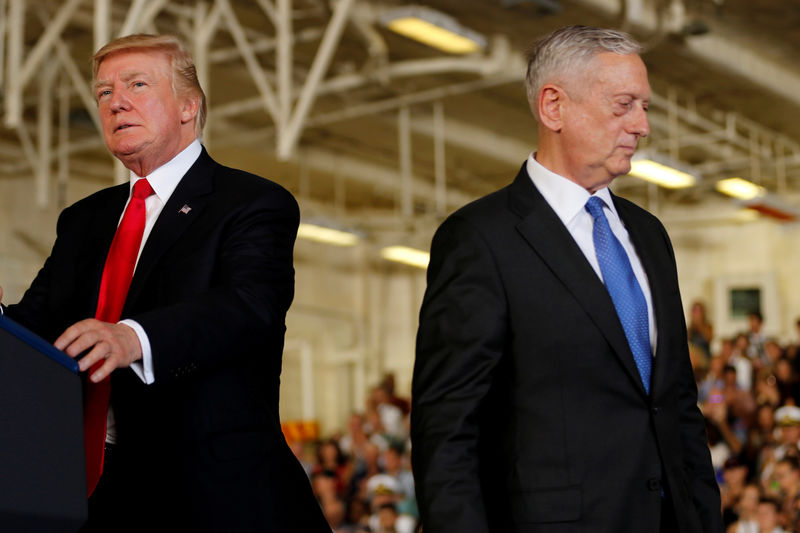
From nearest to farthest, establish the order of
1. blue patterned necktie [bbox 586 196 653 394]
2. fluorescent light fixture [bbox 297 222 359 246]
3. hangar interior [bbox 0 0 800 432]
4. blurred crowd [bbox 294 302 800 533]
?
blue patterned necktie [bbox 586 196 653 394] < blurred crowd [bbox 294 302 800 533] < hangar interior [bbox 0 0 800 432] < fluorescent light fixture [bbox 297 222 359 246]

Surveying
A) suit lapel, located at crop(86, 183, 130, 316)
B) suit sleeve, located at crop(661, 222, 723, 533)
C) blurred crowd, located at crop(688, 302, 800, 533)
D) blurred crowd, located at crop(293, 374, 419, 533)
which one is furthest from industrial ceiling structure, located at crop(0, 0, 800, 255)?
suit sleeve, located at crop(661, 222, 723, 533)

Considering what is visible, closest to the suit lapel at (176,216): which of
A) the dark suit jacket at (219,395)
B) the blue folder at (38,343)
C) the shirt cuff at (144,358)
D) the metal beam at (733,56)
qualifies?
the dark suit jacket at (219,395)

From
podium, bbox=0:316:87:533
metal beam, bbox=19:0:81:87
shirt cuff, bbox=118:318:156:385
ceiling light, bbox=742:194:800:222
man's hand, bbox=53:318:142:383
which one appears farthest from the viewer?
ceiling light, bbox=742:194:800:222

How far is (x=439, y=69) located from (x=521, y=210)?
28.0ft

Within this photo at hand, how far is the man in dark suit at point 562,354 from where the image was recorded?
1.97m

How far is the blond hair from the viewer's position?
6.27 ft

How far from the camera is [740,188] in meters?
12.8

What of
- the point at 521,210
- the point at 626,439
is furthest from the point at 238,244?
the point at 626,439

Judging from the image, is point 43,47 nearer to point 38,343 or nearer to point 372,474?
point 372,474

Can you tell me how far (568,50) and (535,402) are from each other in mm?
656

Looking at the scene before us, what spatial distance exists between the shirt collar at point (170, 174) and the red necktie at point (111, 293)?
0.02 meters

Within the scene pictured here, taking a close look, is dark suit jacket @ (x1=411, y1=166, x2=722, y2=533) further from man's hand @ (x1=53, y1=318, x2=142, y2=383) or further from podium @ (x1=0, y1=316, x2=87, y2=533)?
podium @ (x1=0, y1=316, x2=87, y2=533)

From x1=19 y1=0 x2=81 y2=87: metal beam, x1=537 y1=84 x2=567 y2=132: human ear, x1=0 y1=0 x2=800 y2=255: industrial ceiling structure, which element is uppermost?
x1=0 y1=0 x2=800 y2=255: industrial ceiling structure

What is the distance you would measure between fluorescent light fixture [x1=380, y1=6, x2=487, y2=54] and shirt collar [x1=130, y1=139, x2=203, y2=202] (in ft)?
18.2
